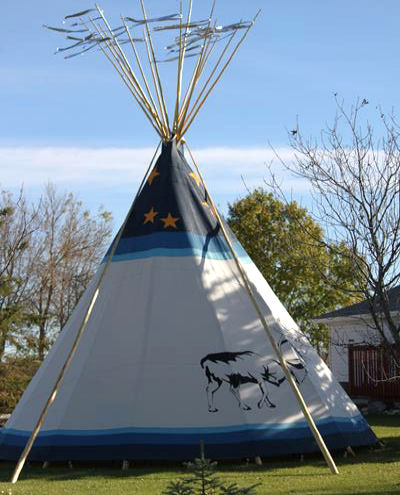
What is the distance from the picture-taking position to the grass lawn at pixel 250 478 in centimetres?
931

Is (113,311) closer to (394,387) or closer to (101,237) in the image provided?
(394,387)

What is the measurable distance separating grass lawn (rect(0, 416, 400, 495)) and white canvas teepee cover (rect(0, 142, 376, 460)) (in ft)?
0.75

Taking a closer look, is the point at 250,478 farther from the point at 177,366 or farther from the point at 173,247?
the point at 173,247

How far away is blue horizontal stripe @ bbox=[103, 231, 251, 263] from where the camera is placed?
12.2 metres

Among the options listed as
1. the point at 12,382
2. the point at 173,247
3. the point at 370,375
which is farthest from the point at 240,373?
the point at 370,375

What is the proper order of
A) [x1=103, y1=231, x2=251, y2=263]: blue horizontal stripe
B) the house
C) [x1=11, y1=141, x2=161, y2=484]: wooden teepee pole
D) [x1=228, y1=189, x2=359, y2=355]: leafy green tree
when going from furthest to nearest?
1. [x1=228, y1=189, x2=359, y2=355]: leafy green tree
2. the house
3. [x1=103, y1=231, x2=251, y2=263]: blue horizontal stripe
4. [x1=11, y1=141, x2=161, y2=484]: wooden teepee pole

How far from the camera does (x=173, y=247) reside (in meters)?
12.2

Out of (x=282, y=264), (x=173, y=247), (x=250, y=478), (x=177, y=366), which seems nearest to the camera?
(x=250, y=478)

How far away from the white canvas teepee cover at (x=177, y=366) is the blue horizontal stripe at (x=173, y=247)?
0.05 feet

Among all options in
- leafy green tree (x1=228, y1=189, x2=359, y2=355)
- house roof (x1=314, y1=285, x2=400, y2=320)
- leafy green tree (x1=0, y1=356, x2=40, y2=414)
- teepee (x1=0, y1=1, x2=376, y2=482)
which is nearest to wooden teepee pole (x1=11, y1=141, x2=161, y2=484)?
teepee (x1=0, y1=1, x2=376, y2=482)

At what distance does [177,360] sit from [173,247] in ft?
5.66

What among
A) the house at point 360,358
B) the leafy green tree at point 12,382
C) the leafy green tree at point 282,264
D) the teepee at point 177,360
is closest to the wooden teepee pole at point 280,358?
the teepee at point 177,360

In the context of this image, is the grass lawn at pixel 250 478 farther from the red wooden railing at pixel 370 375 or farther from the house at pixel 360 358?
the red wooden railing at pixel 370 375

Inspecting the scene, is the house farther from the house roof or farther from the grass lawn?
the grass lawn
